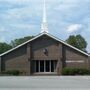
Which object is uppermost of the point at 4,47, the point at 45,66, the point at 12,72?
the point at 4,47

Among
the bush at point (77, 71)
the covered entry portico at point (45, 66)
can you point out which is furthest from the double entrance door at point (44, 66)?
the bush at point (77, 71)

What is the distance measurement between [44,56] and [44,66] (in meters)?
1.58

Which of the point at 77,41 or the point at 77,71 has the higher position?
the point at 77,41

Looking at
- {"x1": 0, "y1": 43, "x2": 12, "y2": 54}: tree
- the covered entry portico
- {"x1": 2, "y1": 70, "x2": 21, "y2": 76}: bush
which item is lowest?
{"x1": 2, "y1": 70, "x2": 21, "y2": 76}: bush

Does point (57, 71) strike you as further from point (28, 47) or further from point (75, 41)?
point (75, 41)

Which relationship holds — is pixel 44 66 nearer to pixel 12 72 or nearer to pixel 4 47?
pixel 12 72

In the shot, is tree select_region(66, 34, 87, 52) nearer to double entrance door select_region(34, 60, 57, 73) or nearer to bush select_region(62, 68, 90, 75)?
double entrance door select_region(34, 60, 57, 73)

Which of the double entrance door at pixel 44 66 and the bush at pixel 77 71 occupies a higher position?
the double entrance door at pixel 44 66

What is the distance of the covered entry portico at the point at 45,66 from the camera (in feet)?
204

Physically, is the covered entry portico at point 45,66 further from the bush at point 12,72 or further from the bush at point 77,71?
the bush at point 77,71

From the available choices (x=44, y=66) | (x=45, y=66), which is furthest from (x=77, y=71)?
(x=44, y=66)

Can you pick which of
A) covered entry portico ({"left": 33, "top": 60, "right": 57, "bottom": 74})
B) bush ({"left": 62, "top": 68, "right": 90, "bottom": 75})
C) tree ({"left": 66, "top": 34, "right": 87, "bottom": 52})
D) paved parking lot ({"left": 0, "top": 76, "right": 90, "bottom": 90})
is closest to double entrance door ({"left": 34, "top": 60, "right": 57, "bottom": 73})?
covered entry portico ({"left": 33, "top": 60, "right": 57, "bottom": 74})

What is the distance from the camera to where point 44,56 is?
203ft

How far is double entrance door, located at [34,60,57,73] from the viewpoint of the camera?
62219 mm
